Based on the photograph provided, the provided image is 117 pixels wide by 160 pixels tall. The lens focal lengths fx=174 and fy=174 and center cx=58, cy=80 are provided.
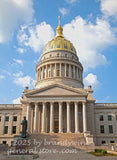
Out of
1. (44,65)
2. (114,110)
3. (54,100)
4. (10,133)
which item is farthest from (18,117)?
(114,110)

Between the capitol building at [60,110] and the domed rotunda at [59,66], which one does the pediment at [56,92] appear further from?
the domed rotunda at [59,66]

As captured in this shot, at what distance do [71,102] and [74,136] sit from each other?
9887 mm

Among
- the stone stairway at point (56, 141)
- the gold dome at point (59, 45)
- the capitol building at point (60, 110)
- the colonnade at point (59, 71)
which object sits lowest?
the stone stairway at point (56, 141)

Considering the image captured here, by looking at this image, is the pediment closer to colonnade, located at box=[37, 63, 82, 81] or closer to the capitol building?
the capitol building

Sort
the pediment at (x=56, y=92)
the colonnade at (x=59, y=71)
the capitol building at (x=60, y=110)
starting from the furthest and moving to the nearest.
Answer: the colonnade at (x=59, y=71), the pediment at (x=56, y=92), the capitol building at (x=60, y=110)

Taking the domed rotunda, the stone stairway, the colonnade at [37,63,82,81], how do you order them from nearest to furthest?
the stone stairway
the domed rotunda
the colonnade at [37,63,82,81]

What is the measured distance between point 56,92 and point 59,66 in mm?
20284

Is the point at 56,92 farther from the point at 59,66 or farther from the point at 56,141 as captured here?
the point at 59,66

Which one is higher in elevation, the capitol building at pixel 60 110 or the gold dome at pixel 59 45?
the gold dome at pixel 59 45

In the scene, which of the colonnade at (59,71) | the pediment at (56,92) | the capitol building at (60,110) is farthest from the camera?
the colonnade at (59,71)

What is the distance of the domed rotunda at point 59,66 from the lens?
204ft

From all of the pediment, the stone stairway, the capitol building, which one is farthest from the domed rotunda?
the stone stairway

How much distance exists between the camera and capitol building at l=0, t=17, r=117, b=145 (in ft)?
147

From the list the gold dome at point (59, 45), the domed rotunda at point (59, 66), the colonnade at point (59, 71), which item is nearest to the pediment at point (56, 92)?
the domed rotunda at point (59, 66)
